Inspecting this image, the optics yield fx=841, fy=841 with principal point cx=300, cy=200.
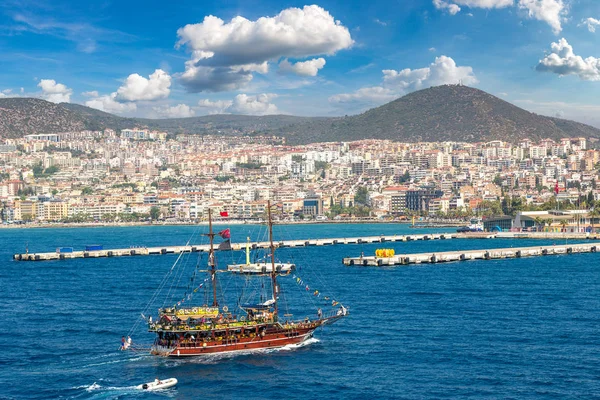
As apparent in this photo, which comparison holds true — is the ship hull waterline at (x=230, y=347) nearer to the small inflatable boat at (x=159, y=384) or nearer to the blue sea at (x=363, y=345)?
the blue sea at (x=363, y=345)

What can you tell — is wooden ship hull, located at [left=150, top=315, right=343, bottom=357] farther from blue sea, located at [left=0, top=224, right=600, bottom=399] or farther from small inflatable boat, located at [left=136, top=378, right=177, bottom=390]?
small inflatable boat, located at [left=136, top=378, right=177, bottom=390]

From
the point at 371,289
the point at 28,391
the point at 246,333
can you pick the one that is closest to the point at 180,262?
the point at 371,289

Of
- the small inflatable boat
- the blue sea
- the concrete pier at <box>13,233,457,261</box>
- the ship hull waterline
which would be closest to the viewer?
the small inflatable boat

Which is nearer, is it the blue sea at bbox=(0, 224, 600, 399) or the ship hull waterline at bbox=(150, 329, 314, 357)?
the blue sea at bbox=(0, 224, 600, 399)

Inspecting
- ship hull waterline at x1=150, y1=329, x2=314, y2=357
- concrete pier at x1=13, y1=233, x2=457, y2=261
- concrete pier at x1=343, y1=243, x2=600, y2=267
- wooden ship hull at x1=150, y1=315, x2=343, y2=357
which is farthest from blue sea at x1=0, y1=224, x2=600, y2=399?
concrete pier at x1=13, y1=233, x2=457, y2=261

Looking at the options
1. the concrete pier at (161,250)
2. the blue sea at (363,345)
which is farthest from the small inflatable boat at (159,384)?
the concrete pier at (161,250)

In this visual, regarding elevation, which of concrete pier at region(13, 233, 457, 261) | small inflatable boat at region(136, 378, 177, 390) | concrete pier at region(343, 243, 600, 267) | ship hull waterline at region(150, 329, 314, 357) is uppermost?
concrete pier at region(13, 233, 457, 261)
